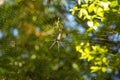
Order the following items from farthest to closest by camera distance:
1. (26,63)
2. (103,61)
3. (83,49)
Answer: (26,63), (83,49), (103,61)

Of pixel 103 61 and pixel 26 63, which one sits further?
pixel 26 63

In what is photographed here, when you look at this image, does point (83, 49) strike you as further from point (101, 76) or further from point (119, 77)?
point (119, 77)

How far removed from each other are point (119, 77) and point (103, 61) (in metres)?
1.19

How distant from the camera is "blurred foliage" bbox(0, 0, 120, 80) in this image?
4.33 m

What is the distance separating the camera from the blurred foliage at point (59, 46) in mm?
4332

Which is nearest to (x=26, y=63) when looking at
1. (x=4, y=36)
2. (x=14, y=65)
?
(x=14, y=65)

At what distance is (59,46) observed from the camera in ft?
17.5

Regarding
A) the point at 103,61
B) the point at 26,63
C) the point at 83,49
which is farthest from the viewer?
the point at 26,63

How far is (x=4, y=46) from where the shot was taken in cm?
473

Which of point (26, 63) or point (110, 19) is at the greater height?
point (110, 19)

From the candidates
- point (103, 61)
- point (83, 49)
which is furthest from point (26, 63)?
point (103, 61)

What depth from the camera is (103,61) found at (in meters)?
4.35

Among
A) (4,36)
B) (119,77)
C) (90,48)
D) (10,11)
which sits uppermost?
(10,11)

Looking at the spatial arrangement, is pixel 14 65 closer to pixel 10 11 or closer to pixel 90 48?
pixel 10 11
